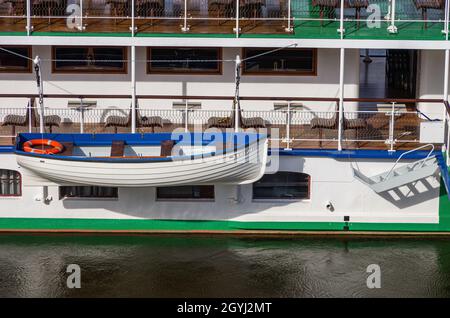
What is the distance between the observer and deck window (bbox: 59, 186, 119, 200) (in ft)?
63.3

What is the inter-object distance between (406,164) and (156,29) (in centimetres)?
594

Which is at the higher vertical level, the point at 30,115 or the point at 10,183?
the point at 30,115

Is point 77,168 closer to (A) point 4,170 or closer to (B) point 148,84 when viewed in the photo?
(A) point 4,170

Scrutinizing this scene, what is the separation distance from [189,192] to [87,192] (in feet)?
7.02

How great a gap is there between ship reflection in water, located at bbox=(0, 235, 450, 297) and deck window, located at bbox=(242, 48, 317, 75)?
3883 millimetres

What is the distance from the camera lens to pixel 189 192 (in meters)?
19.2

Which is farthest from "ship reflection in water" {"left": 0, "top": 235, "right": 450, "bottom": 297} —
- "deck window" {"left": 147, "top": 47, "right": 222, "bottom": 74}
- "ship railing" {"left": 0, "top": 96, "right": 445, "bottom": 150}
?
"deck window" {"left": 147, "top": 47, "right": 222, "bottom": 74}

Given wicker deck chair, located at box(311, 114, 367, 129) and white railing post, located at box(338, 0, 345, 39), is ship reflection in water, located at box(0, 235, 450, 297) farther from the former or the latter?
white railing post, located at box(338, 0, 345, 39)

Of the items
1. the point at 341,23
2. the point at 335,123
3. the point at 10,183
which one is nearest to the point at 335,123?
the point at 335,123

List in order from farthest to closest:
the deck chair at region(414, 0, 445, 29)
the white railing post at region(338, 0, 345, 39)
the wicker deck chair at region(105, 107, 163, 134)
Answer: the deck chair at region(414, 0, 445, 29), the wicker deck chair at region(105, 107, 163, 134), the white railing post at region(338, 0, 345, 39)

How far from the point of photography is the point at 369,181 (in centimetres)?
1869

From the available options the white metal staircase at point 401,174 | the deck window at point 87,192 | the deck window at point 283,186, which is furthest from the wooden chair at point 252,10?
the deck window at point 87,192

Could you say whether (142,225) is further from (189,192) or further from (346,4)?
(346,4)

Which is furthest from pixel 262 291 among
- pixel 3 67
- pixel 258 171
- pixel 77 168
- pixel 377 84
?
pixel 377 84
